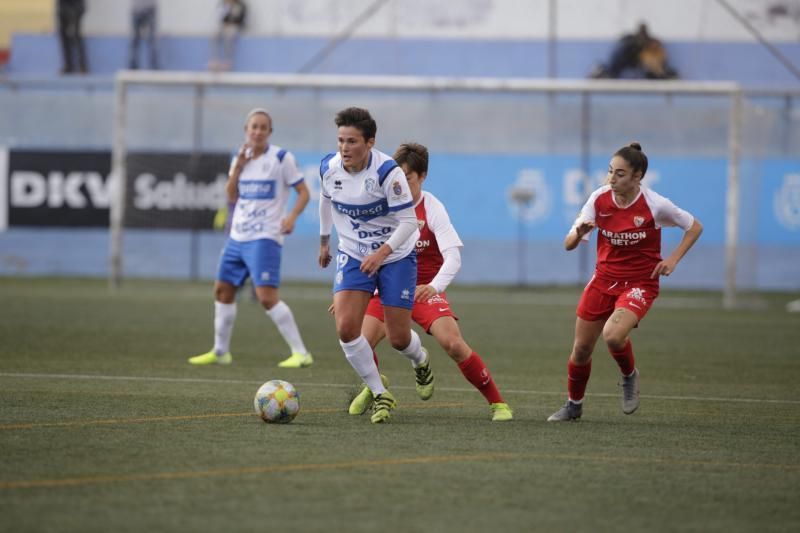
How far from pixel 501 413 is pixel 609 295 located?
1.09m

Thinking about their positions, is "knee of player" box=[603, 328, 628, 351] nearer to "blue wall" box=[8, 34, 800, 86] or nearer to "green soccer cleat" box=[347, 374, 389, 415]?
"green soccer cleat" box=[347, 374, 389, 415]

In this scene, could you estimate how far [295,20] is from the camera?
2767cm

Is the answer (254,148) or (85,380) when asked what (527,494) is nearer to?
(85,380)

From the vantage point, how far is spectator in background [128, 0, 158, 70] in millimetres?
26719

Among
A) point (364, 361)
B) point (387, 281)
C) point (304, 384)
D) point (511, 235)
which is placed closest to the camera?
point (387, 281)

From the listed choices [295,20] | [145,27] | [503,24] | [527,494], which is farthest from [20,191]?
[527,494]

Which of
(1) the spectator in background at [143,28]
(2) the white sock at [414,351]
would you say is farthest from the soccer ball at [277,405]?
(1) the spectator in background at [143,28]

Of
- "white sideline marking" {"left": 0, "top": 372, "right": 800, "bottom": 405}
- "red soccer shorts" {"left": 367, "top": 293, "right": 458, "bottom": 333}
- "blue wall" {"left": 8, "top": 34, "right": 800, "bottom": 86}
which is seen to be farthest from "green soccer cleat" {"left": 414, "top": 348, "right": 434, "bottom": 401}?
"blue wall" {"left": 8, "top": 34, "right": 800, "bottom": 86}

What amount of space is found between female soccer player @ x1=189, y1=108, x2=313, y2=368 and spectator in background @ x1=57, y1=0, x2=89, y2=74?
15948mm

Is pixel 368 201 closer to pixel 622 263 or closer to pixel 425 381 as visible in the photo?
pixel 425 381

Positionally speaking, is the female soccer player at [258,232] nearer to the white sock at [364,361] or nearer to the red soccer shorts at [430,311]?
the red soccer shorts at [430,311]

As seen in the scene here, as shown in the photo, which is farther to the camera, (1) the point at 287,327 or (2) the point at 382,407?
(1) the point at 287,327

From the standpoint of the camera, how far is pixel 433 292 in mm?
8367

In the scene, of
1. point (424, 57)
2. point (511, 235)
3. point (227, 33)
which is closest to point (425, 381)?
point (511, 235)
